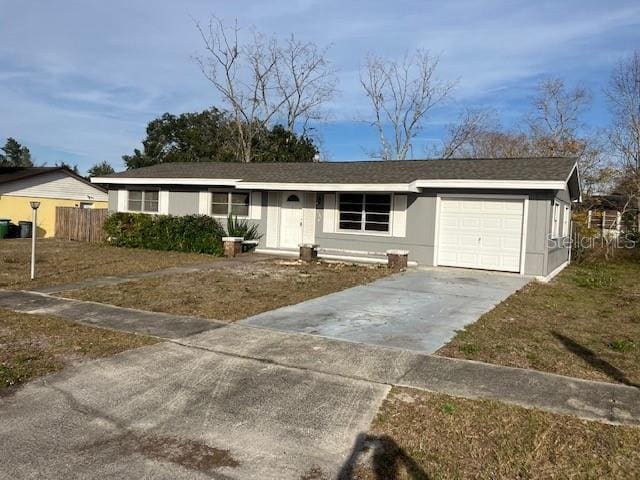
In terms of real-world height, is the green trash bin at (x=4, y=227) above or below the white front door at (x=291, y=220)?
below

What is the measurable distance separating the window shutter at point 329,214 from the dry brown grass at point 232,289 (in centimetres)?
257

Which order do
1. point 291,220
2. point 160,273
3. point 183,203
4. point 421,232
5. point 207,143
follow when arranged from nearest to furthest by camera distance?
point 160,273 → point 421,232 → point 291,220 → point 183,203 → point 207,143

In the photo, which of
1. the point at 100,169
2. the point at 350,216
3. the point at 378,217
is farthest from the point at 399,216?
the point at 100,169

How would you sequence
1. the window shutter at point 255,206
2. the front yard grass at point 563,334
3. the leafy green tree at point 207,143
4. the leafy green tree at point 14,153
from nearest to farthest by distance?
the front yard grass at point 563,334
the window shutter at point 255,206
the leafy green tree at point 207,143
the leafy green tree at point 14,153

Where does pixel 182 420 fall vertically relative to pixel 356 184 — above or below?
below

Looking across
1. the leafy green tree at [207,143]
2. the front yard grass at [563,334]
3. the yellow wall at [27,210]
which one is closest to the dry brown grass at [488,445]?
the front yard grass at [563,334]

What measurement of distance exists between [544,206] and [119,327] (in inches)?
432

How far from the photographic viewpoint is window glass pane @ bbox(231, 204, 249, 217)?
18703mm

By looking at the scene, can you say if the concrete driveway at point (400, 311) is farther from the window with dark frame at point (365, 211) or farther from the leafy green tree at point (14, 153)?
the leafy green tree at point (14, 153)

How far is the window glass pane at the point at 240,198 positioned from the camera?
737 inches

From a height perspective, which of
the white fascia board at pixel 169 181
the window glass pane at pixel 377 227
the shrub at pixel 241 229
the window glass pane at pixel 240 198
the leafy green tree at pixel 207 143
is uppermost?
the leafy green tree at pixel 207 143

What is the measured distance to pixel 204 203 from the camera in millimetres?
19172

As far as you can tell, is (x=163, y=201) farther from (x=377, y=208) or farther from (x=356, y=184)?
(x=377, y=208)

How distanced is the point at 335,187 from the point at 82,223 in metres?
12.1
